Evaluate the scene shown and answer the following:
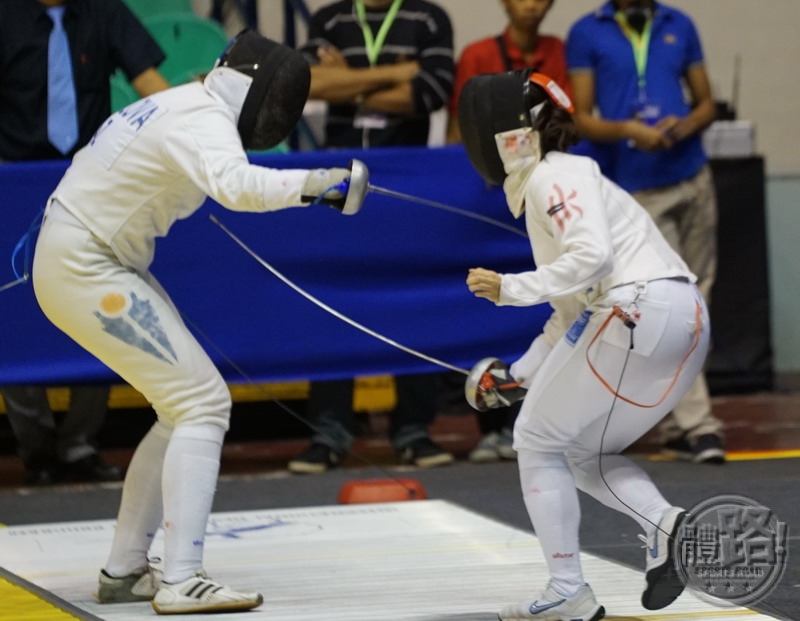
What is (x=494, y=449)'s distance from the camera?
5918 millimetres

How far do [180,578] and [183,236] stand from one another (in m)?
2.13

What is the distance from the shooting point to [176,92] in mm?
3645

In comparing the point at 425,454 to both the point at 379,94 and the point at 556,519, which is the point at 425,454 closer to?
the point at 379,94

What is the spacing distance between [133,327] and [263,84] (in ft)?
2.26

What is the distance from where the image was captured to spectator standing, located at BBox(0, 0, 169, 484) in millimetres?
5438

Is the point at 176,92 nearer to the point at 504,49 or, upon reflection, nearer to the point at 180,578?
the point at 180,578

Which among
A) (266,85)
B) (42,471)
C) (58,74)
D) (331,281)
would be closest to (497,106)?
(266,85)

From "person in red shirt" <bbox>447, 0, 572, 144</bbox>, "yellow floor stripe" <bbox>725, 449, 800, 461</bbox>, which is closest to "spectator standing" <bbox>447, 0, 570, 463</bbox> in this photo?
"person in red shirt" <bbox>447, 0, 572, 144</bbox>

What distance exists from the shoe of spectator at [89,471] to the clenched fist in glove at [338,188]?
8.79 ft

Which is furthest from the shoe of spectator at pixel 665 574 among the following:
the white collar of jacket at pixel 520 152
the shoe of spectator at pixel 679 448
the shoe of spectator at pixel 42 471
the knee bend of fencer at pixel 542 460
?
the shoe of spectator at pixel 42 471

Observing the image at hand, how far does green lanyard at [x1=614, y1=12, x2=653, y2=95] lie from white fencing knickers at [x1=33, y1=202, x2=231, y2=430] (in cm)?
292

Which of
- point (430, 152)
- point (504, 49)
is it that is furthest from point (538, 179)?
point (504, 49)

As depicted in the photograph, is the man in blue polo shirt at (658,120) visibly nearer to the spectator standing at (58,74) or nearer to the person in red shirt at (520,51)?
the person in red shirt at (520,51)

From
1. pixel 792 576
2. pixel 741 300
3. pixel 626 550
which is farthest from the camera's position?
pixel 741 300
